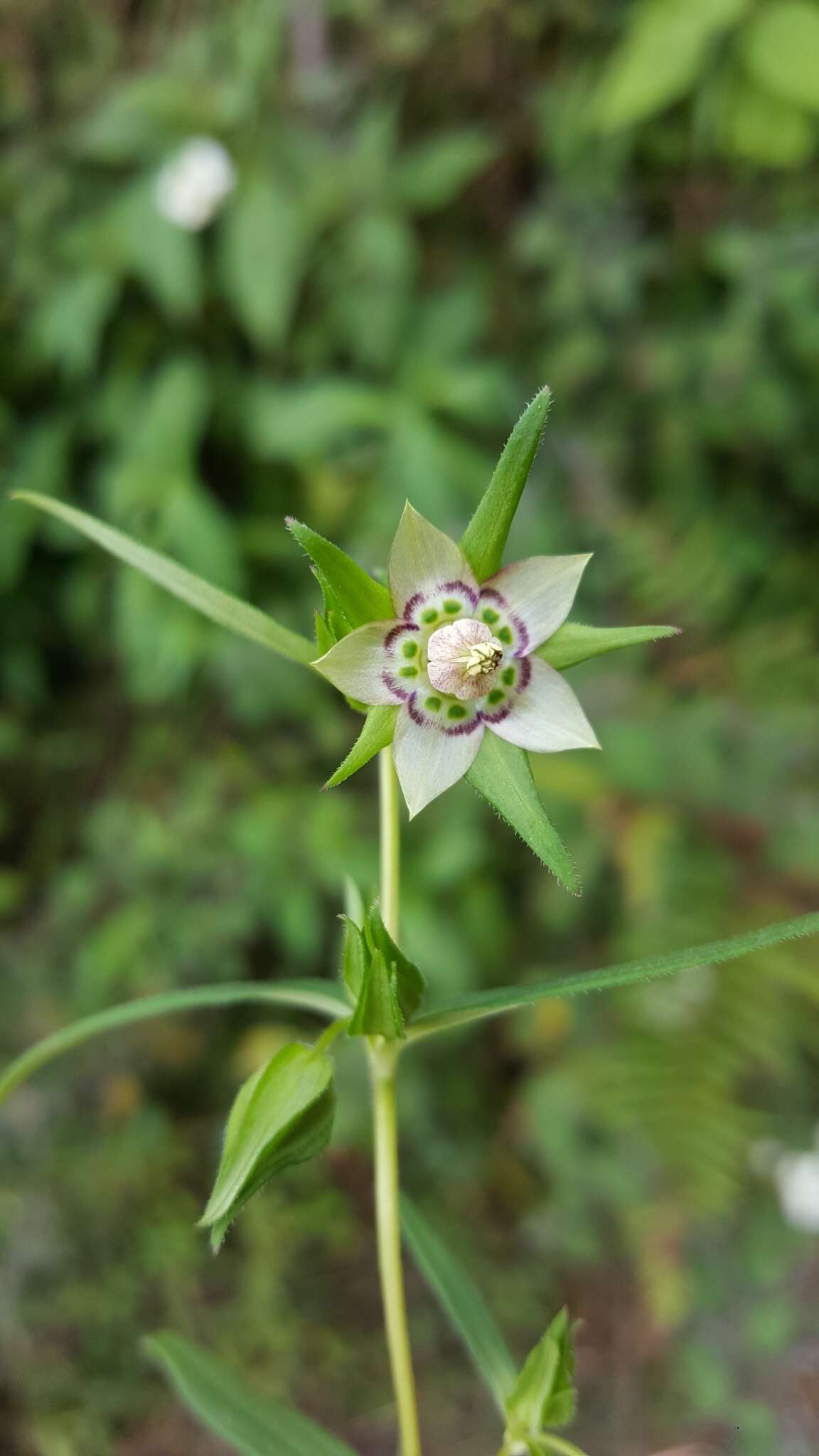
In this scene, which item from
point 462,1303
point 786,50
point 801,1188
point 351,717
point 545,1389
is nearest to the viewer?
point 545,1389

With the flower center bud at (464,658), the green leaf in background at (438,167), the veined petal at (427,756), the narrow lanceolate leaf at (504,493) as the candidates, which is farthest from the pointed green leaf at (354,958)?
the green leaf in background at (438,167)

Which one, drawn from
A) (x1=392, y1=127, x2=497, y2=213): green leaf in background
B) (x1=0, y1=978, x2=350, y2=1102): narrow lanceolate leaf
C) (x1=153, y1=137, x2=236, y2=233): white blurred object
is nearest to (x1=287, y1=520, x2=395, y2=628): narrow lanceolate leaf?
(x1=0, y1=978, x2=350, y2=1102): narrow lanceolate leaf

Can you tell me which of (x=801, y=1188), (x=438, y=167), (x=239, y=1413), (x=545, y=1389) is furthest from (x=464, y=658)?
(x=438, y=167)

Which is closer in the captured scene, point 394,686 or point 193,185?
point 394,686

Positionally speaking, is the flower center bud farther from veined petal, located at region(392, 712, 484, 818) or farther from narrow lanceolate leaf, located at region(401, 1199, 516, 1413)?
narrow lanceolate leaf, located at region(401, 1199, 516, 1413)

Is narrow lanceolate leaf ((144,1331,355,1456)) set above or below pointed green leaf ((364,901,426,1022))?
below

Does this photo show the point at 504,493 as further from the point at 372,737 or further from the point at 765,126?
A: the point at 765,126

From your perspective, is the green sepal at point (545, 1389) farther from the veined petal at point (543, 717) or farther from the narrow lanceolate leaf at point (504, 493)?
the narrow lanceolate leaf at point (504, 493)
